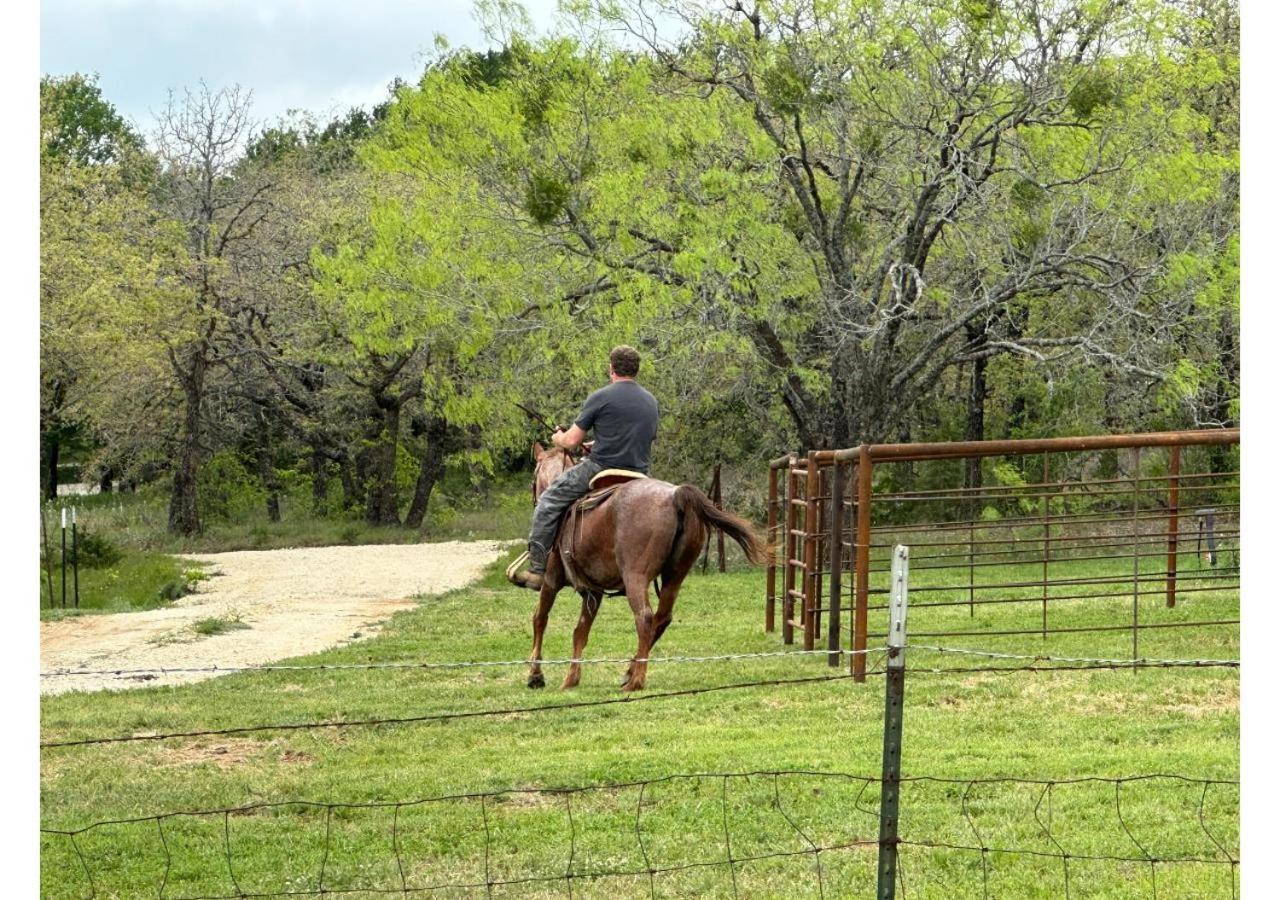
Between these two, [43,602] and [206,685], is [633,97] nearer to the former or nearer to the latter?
[43,602]

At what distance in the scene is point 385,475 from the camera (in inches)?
1497

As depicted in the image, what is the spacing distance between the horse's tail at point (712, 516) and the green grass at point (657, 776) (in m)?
1.07

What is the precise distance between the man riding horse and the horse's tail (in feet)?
1.69

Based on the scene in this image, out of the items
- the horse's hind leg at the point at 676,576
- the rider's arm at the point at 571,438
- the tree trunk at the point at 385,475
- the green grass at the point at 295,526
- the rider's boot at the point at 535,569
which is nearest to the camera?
the horse's hind leg at the point at 676,576

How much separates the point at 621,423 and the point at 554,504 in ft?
2.96

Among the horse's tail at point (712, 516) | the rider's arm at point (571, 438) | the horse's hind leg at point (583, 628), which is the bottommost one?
the horse's hind leg at point (583, 628)

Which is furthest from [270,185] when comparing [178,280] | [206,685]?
[206,685]

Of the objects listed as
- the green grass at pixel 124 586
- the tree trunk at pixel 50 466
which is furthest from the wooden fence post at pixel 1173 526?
the tree trunk at pixel 50 466

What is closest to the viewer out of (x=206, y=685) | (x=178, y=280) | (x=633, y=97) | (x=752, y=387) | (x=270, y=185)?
(x=206, y=685)

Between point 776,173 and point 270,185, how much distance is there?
1827 centimetres

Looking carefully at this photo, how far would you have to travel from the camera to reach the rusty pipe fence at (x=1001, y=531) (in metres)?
12.0

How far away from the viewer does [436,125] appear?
23.7 metres

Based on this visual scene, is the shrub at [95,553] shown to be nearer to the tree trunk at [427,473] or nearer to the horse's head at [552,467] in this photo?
the tree trunk at [427,473]

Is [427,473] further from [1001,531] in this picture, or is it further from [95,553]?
[1001,531]
